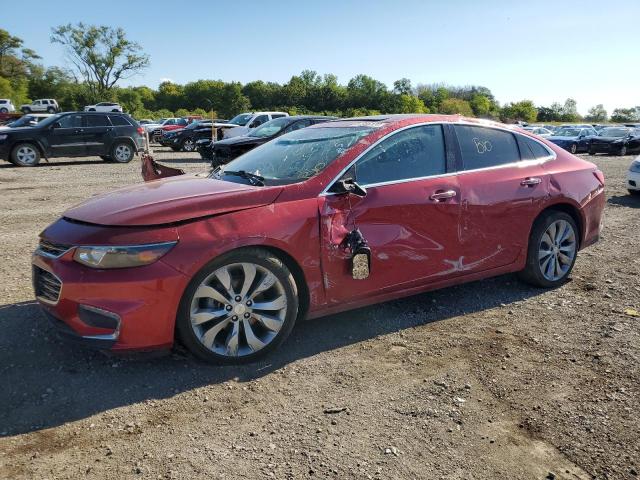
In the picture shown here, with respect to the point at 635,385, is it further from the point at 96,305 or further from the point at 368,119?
the point at 96,305

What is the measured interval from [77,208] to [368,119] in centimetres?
240

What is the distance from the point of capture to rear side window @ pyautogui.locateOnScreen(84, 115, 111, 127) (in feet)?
53.8

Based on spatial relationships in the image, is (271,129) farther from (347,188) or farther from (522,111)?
(522,111)

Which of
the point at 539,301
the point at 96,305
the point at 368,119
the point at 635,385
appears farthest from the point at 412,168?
the point at 96,305

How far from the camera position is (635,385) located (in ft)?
10.6

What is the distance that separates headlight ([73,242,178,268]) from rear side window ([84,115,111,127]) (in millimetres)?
14918

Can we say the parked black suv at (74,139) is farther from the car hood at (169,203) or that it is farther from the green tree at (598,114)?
the green tree at (598,114)

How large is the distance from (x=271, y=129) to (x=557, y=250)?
10.5 metres

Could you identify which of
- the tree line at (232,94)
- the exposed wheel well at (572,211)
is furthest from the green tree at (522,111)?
the exposed wheel well at (572,211)

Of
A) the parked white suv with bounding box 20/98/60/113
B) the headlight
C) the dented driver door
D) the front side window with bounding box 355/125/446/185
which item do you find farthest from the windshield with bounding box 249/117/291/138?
the parked white suv with bounding box 20/98/60/113

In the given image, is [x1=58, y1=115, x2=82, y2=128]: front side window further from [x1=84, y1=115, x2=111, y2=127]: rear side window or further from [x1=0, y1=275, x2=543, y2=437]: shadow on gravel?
[x1=0, y1=275, x2=543, y2=437]: shadow on gravel

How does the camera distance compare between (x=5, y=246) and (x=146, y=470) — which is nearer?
(x=146, y=470)

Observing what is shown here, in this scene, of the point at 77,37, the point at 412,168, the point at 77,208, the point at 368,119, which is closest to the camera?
the point at 77,208

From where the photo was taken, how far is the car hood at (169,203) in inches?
128
